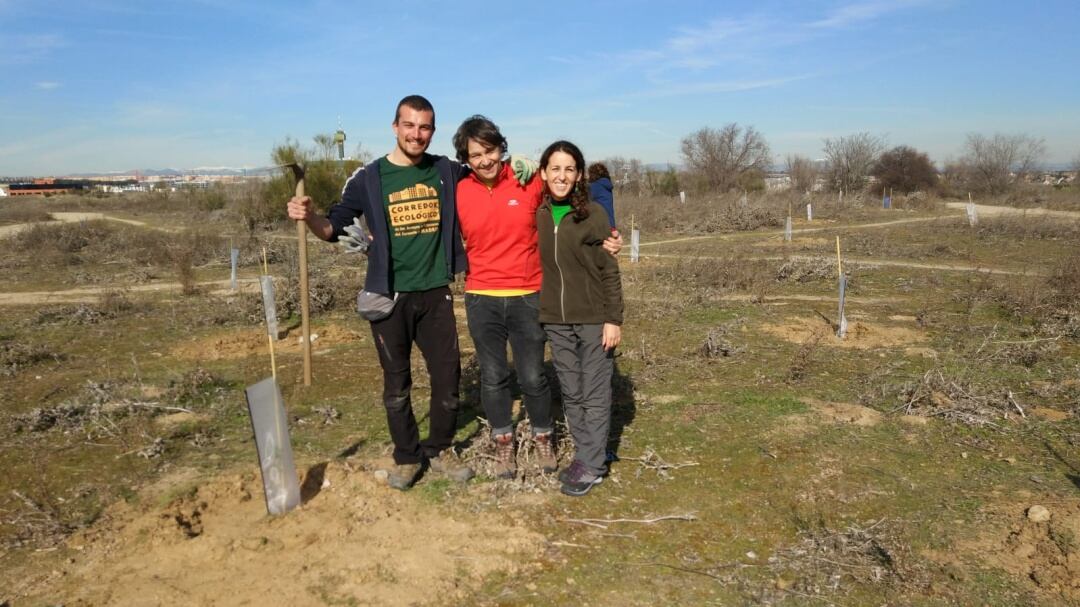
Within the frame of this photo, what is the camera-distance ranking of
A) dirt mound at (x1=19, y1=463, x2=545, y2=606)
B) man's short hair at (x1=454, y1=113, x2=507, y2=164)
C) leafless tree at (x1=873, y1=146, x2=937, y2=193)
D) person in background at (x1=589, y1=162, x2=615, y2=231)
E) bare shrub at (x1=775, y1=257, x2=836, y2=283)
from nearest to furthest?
1. dirt mound at (x1=19, y1=463, x2=545, y2=606)
2. man's short hair at (x1=454, y1=113, x2=507, y2=164)
3. person in background at (x1=589, y1=162, x2=615, y2=231)
4. bare shrub at (x1=775, y1=257, x2=836, y2=283)
5. leafless tree at (x1=873, y1=146, x2=937, y2=193)

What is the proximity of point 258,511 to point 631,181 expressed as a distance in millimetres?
44697

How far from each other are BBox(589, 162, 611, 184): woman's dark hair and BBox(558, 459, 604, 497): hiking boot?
155cm

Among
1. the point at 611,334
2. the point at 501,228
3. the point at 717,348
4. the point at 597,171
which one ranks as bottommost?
the point at 717,348

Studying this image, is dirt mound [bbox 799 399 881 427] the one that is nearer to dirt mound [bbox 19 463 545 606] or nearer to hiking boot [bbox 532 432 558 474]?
hiking boot [bbox 532 432 558 474]

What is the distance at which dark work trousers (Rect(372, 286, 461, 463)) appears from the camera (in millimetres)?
3529

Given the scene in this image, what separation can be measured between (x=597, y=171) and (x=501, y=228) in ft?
2.27

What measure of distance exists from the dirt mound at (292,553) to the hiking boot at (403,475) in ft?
0.17

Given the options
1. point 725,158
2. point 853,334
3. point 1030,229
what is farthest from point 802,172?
point 853,334

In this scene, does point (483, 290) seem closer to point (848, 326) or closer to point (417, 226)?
point (417, 226)

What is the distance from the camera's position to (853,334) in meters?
7.53

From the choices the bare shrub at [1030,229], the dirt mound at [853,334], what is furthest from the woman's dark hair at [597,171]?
the bare shrub at [1030,229]

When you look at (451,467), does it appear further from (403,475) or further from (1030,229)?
(1030,229)

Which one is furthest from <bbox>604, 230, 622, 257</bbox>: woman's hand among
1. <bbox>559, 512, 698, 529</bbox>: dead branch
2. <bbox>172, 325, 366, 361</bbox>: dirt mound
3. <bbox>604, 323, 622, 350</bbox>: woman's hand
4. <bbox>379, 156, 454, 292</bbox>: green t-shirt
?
<bbox>172, 325, 366, 361</bbox>: dirt mound

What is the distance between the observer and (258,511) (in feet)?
11.3
